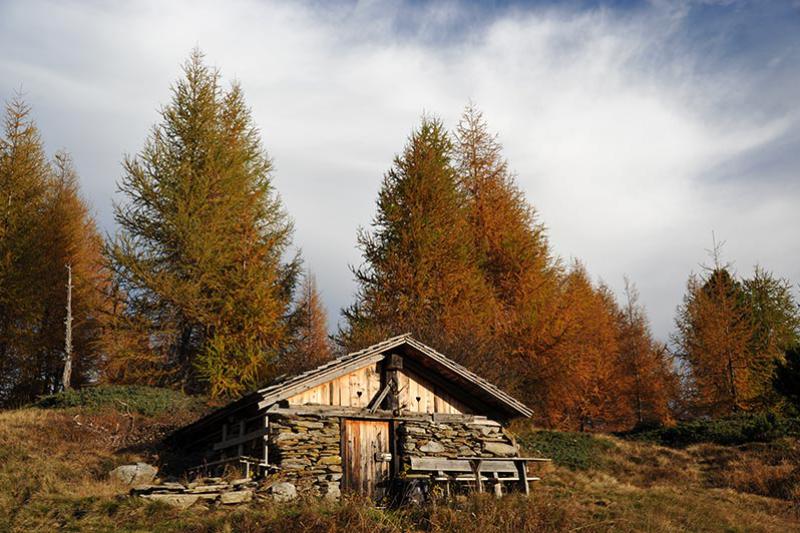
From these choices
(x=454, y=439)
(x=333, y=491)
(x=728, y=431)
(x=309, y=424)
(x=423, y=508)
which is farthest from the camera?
(x=728, y=431)

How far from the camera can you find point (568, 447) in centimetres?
2602

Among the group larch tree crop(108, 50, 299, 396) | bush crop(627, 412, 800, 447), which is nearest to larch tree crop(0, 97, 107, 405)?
larch tree crop(108, 50, 299, 396)

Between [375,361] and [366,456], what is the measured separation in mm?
2254

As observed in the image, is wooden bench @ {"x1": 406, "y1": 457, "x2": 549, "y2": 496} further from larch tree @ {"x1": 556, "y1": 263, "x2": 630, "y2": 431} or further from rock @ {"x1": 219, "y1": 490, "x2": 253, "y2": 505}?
larch tree @ {"x1": 556, "y1": 263, "x2": 630, "y2": 431}

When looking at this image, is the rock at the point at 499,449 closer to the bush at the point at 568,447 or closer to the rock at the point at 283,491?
the rock at the point at 283,491

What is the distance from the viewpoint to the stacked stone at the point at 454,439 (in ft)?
55.3

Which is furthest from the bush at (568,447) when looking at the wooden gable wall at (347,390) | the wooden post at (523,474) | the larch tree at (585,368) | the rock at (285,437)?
the rock at (285,437)

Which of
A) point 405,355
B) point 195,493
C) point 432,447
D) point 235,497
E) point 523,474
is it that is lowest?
point 523,474

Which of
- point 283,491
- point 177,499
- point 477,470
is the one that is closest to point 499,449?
point 477,470

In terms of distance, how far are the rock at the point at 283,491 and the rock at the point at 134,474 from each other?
155 inches

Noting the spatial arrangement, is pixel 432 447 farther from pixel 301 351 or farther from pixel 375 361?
pixel 301 351

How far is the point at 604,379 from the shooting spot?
115ft

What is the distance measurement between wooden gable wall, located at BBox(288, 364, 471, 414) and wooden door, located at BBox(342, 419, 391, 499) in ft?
1.92

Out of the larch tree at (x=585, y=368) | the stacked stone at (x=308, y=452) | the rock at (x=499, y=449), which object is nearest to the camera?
the stacked stone at (x=308, y=452)
